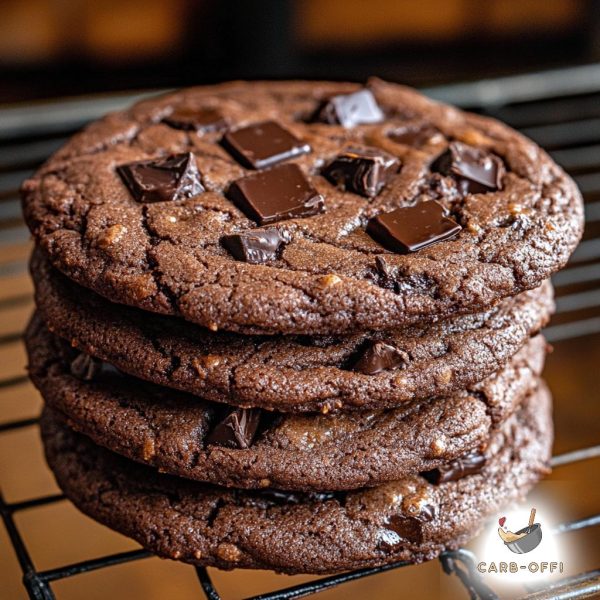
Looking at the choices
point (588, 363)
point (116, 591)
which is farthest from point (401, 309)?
point (588, 363)

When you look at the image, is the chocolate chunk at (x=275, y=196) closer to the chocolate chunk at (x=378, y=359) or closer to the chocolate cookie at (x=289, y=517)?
the chocolate chunk at (x=378, y=359)

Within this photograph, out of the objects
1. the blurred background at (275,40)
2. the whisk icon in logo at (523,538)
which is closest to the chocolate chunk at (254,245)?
the whisk icon in logo at (523,538)

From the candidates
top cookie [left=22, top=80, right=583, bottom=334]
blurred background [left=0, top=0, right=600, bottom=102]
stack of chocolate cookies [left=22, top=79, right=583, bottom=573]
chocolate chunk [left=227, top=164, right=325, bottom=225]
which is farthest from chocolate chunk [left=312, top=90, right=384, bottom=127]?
blurred background [left=0, top=0, right=600, bottom=102]

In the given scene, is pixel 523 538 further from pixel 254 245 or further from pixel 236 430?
pixel 254 245

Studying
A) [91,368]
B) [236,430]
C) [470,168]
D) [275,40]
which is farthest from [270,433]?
[275,40]

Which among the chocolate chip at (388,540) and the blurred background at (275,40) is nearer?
the chocolate chip at (388,540)

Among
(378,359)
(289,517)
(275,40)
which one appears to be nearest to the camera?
(378,359)
